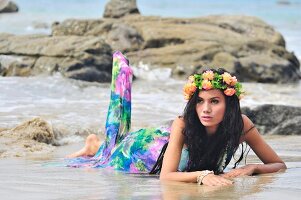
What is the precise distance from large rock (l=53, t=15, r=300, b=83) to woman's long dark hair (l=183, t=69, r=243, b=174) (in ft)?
44.9

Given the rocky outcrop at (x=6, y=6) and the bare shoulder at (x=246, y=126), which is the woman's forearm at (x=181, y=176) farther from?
the rocky outcrop at (x=6, y=6)

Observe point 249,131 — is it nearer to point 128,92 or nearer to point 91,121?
point 128,92

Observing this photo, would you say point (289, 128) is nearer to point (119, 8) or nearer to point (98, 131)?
point (98, 131)

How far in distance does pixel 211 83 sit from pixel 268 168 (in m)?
0.83

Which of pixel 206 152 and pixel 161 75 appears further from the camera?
pixel 161 75

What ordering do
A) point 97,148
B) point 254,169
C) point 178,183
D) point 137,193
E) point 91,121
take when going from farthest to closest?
point 91,121
point 97,148
point 254,169
point 178,183
point 137,193

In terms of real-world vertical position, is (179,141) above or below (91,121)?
above

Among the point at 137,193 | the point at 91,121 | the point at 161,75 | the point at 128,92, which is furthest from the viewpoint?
the point at 161,75

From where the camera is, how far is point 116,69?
6871mm

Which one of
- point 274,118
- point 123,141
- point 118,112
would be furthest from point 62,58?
point 123,141

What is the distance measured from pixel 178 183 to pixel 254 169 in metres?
0.67

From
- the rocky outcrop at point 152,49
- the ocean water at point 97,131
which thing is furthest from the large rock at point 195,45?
the ocean water at point 97,131

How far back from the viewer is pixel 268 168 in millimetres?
5434

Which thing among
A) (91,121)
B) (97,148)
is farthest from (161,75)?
(97,148)
